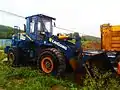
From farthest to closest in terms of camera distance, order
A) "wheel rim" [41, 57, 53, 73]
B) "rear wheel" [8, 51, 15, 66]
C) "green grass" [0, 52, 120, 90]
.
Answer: "rear wheel" [8, 51, 15, 66] < "wheel rim" [41, 57, 53, 73] < "green grass" [0, 52, 120, 90]

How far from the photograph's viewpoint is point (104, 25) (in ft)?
48.0

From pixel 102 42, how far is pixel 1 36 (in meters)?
73.6

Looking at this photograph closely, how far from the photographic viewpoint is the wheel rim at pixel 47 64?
13148 mm

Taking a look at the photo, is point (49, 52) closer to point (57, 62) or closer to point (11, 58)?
point (57, 62)

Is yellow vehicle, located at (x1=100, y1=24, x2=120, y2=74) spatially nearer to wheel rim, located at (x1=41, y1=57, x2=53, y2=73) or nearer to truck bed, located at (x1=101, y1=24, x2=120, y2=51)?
truck bed, located at (x1=101, y1=24, x2=120, y2=51)

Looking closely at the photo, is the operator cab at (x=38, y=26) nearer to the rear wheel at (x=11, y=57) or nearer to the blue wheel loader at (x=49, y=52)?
the blue wheel loader at (x=49, y=52)

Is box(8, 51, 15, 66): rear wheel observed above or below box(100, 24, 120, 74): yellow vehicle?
below

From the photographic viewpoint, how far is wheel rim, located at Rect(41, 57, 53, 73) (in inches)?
518

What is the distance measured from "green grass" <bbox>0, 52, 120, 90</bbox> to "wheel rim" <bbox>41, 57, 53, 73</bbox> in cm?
38

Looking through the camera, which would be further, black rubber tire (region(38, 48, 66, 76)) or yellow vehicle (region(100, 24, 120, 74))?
yellow vehicle (region(100, 24, 120, 74))

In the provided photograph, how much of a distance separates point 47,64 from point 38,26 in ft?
8.30

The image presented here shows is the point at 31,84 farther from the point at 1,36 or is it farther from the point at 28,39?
the point at 1,36

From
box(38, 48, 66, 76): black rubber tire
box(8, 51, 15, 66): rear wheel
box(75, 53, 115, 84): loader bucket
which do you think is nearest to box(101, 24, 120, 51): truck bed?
box(75, 53, 115, 84): loader bucket

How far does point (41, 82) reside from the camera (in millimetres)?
Result: 11234
